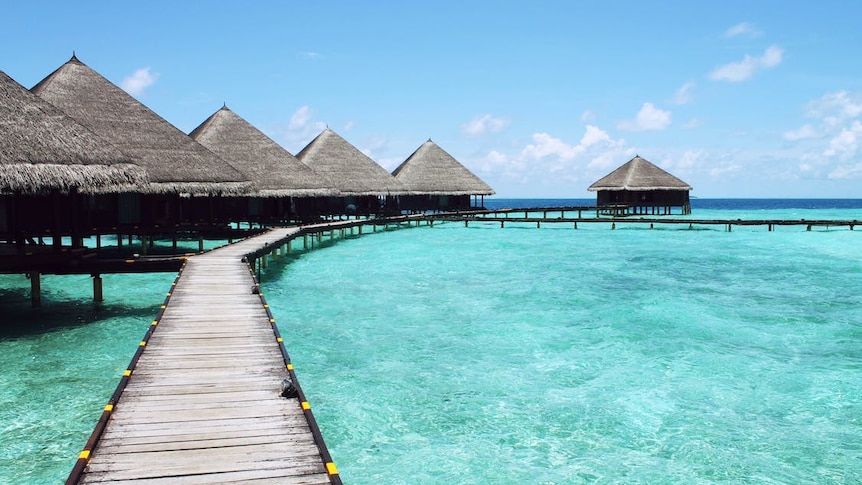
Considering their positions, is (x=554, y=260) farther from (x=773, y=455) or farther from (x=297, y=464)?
(x=297, y=464)

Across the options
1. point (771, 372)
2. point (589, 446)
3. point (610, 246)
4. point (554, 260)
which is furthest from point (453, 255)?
point (589, 446)

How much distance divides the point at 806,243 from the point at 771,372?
2640cm

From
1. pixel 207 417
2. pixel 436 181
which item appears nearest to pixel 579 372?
pixel 207 417

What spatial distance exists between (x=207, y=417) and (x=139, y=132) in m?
18.8

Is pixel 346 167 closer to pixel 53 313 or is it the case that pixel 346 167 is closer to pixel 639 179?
pixel 639 179

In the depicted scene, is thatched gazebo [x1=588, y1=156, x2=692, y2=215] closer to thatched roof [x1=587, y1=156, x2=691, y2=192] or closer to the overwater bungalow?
thatched roof [x1=587, y1=156, x2=691, y2=192]

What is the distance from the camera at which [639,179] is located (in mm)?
50062

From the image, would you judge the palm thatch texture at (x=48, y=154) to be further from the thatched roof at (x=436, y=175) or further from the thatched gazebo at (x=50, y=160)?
the thatched roof at (x=436, y=175)

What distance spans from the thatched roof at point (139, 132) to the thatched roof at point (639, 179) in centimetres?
3482

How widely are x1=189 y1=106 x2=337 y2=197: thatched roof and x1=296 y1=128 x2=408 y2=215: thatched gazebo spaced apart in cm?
432

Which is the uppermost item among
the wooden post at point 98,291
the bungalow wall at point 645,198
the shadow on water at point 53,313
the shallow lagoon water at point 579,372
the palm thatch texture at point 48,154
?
the palm thatch texture at point 48,154

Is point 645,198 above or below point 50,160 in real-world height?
below

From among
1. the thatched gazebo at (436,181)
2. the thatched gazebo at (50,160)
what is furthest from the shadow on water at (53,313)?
the thatched gazebo at (436,181)

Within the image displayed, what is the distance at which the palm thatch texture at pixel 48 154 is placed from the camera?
473 inches
